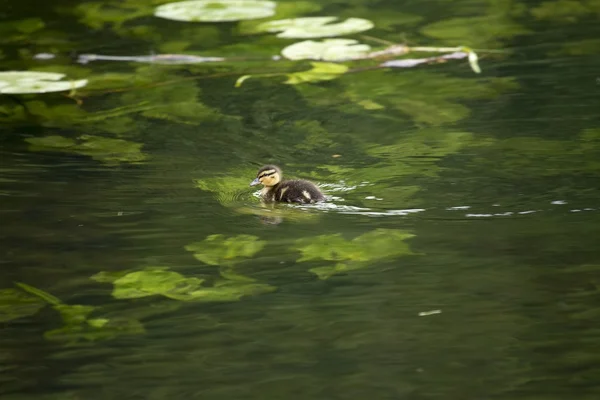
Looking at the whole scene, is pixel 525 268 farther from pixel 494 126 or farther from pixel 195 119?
pixel 195 119

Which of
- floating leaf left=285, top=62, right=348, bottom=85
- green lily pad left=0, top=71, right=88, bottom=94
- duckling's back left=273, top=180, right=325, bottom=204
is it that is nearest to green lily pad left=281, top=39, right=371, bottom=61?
floating leaf left=285, top=62, right=348, bottom=85

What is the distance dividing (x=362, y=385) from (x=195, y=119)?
2800 millimetres

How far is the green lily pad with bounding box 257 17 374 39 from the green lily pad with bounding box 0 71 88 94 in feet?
3.96

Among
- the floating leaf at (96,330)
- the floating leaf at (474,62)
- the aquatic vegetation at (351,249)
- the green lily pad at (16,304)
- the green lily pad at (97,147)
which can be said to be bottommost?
the aquatic vegetation at (351,249)

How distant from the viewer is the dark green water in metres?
2.61

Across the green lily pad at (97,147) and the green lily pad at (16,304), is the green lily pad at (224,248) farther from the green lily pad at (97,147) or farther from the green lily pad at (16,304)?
the green lily pad at (97,147)

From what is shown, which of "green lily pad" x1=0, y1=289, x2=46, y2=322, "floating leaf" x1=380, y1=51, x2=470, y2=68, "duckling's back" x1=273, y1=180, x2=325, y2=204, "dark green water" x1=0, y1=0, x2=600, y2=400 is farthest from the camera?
"floating leaf" x1=380, y1=51, x2=470, y2=68

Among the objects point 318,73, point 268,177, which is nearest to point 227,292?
point 268,177

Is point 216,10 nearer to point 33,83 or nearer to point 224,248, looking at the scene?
point 33,83

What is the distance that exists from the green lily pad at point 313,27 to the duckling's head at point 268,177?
2063 millimetres

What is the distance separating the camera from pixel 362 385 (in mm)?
2482

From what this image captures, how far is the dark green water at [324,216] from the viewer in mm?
2605

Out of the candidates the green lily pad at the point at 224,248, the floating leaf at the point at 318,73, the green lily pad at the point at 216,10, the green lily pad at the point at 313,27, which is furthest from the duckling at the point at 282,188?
the green lily pad at the point at 216,10

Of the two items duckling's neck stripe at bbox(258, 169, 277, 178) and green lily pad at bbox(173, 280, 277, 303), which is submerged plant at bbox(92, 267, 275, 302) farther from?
duckling's neck stripe at bbox(258, 169, 277, 178)
